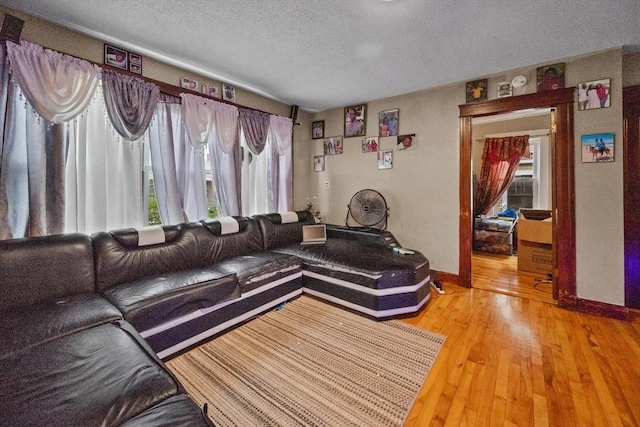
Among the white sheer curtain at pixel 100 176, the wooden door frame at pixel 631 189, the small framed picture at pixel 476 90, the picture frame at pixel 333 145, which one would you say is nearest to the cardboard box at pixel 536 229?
the wooden door frame at pixel 631 189

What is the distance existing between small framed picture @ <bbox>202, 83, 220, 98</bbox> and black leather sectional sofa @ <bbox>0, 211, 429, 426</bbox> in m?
1.42

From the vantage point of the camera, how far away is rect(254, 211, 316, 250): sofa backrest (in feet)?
10.3

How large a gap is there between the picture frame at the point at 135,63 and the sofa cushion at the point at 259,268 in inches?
75.1

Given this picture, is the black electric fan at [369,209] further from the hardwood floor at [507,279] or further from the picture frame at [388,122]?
the hardwood floor at [507,279]

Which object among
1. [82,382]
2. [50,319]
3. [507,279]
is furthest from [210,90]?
[507,279]

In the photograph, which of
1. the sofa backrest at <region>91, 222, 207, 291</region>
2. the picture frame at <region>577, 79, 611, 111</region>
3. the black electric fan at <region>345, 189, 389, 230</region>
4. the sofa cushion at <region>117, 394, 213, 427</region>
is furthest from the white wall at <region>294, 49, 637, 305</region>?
the sofa cushion at <region>117, 394, 213, 427</region>

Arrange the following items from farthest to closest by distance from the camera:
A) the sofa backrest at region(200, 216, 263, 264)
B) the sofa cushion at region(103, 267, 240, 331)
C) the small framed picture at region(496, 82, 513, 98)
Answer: the small framed picture at region(496, 82, 513, 98)
the sofa backrest at region(200, 216, 263, 264)
the sofa cushion at region(103, 267, 240, 331)

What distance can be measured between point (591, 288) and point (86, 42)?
16.1ft

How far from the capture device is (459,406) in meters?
1.37

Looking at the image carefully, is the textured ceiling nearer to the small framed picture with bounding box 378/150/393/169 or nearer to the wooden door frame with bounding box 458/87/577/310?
the wooden door frame with bounding box 458/87/577/310

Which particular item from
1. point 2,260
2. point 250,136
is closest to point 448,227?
point 250,136

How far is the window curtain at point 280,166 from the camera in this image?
11.8 ft

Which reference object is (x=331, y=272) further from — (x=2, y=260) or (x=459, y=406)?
(x=2, y=260)

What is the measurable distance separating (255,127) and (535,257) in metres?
4.15
